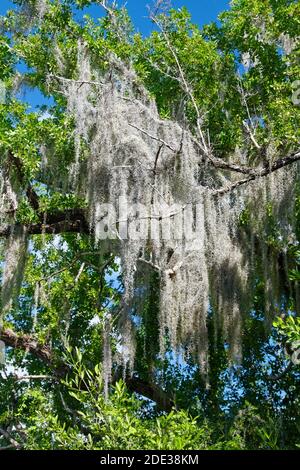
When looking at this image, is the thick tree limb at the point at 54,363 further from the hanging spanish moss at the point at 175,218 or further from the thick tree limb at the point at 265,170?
the thick tree limb at the point at 265,170

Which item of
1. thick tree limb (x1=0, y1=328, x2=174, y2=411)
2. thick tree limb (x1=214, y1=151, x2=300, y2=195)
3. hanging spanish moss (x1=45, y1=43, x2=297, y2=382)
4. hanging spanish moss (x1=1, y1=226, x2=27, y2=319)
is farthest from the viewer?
thick tree limb (x1=0, y1=328, x2=174, y2=411)

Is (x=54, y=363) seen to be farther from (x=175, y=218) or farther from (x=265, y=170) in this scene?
(x=265, y=170)

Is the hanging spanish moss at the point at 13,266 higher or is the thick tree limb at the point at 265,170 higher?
the thick tree limb at the point at 265,170

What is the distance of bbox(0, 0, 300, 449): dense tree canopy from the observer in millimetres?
7301

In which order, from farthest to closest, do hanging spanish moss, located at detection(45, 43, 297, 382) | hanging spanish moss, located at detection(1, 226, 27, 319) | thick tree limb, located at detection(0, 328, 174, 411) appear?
thick tree limb, located at detection(0, 328, 174, 411)
hanging spanish moss, located at detection(1, 226, 27, 319)
hanging spanish moss, located at detection(45, 43, 297, 382)

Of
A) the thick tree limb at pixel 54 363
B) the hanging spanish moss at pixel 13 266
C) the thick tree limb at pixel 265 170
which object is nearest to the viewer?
the thick tree limb at pixel 265 170

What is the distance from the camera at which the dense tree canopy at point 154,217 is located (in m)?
7.30

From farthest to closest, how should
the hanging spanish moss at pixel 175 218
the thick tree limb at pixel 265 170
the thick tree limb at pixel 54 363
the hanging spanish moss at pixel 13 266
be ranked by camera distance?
1. the thick tree limb at pixel 54 363
2. the hanging spanish moss at pixel 13 266
3. the hanging spanish moss at pixel 175 218
4. the thick tree limb at pixel 265 170

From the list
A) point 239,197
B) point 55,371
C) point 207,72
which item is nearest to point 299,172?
point 239,197

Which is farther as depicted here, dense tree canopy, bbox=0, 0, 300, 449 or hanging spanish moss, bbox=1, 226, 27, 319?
hanging spanish moss, bbox=1, 226, 27, 319

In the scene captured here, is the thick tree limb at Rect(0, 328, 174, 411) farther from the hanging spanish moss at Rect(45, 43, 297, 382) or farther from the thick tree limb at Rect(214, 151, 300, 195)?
the thick tree limb at Rect(214, 151, 300, 195)

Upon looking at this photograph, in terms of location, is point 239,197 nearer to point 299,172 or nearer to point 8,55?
point 299,172

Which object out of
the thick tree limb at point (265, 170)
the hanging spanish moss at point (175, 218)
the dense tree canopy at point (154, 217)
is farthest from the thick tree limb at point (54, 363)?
the thick tree limb at point (265, 170)

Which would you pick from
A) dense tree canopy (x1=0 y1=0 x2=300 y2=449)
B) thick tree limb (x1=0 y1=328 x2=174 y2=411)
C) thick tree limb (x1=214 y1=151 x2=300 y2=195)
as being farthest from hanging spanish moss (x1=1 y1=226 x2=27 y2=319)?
thick tree limb (x1=214 y1=151 x2=300 y2=195)
